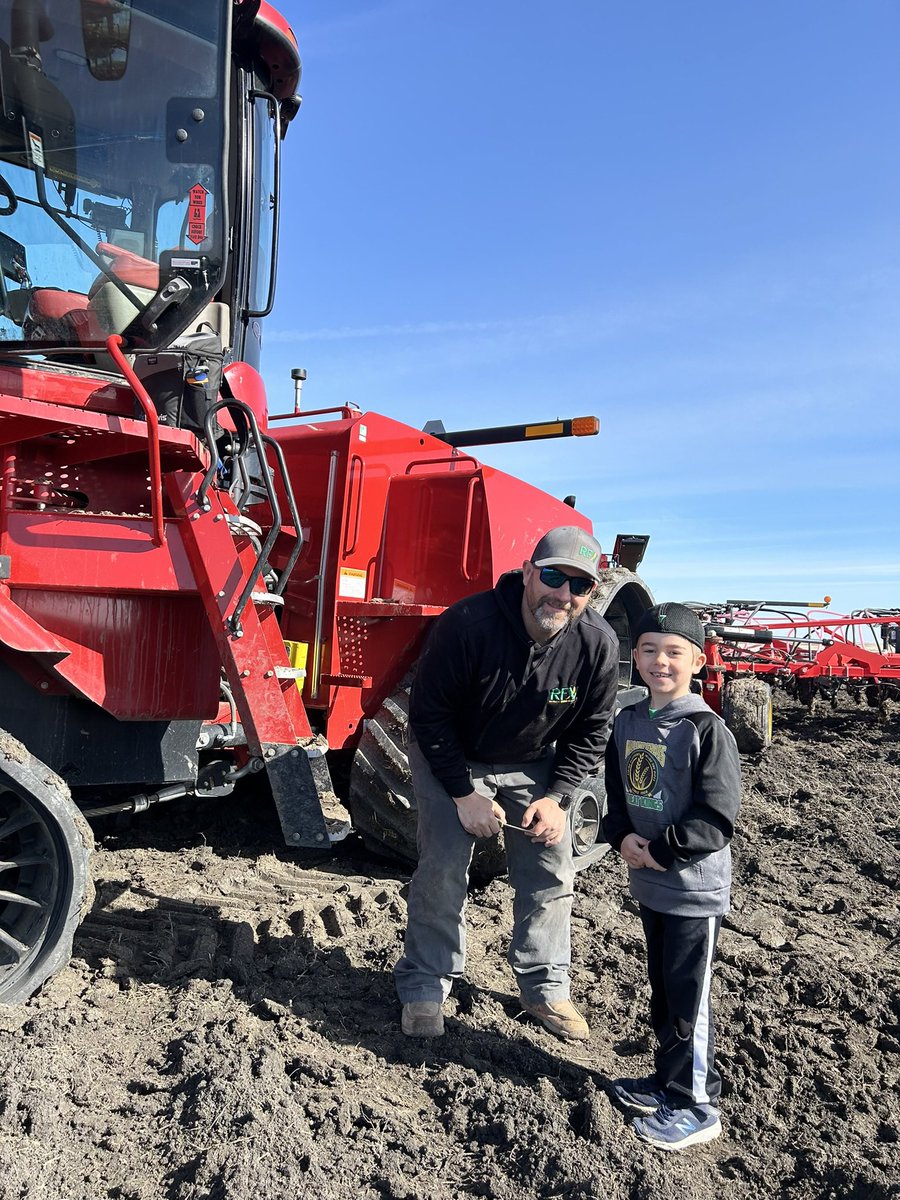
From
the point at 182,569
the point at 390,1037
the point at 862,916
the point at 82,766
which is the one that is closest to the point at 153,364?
the point at 182,569

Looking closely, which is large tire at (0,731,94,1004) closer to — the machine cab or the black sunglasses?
the machine cab

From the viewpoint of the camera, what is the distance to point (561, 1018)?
10.4 feet

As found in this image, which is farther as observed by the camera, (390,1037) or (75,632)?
(75,632)

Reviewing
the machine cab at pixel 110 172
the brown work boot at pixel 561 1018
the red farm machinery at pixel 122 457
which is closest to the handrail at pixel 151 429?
the red farm machinery at pixel 122 457

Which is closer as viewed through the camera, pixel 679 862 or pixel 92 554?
pixel 679 862

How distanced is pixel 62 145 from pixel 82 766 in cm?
221

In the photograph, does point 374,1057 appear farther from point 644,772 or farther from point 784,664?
point 784,664

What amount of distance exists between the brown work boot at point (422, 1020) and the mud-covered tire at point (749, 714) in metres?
6.46

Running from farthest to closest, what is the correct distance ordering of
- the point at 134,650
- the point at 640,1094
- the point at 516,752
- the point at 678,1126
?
the point at 134,650 → the point at 516,752 → the point at 640,1094 → the point at 678,1126

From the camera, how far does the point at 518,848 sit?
3.38 m

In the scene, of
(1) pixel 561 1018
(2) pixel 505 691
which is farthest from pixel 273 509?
(1) pixel 561 1018

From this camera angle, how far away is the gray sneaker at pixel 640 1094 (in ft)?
8.58

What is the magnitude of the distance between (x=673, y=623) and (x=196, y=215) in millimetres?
2298

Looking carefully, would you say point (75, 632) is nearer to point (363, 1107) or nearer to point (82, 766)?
point (82, 766)
